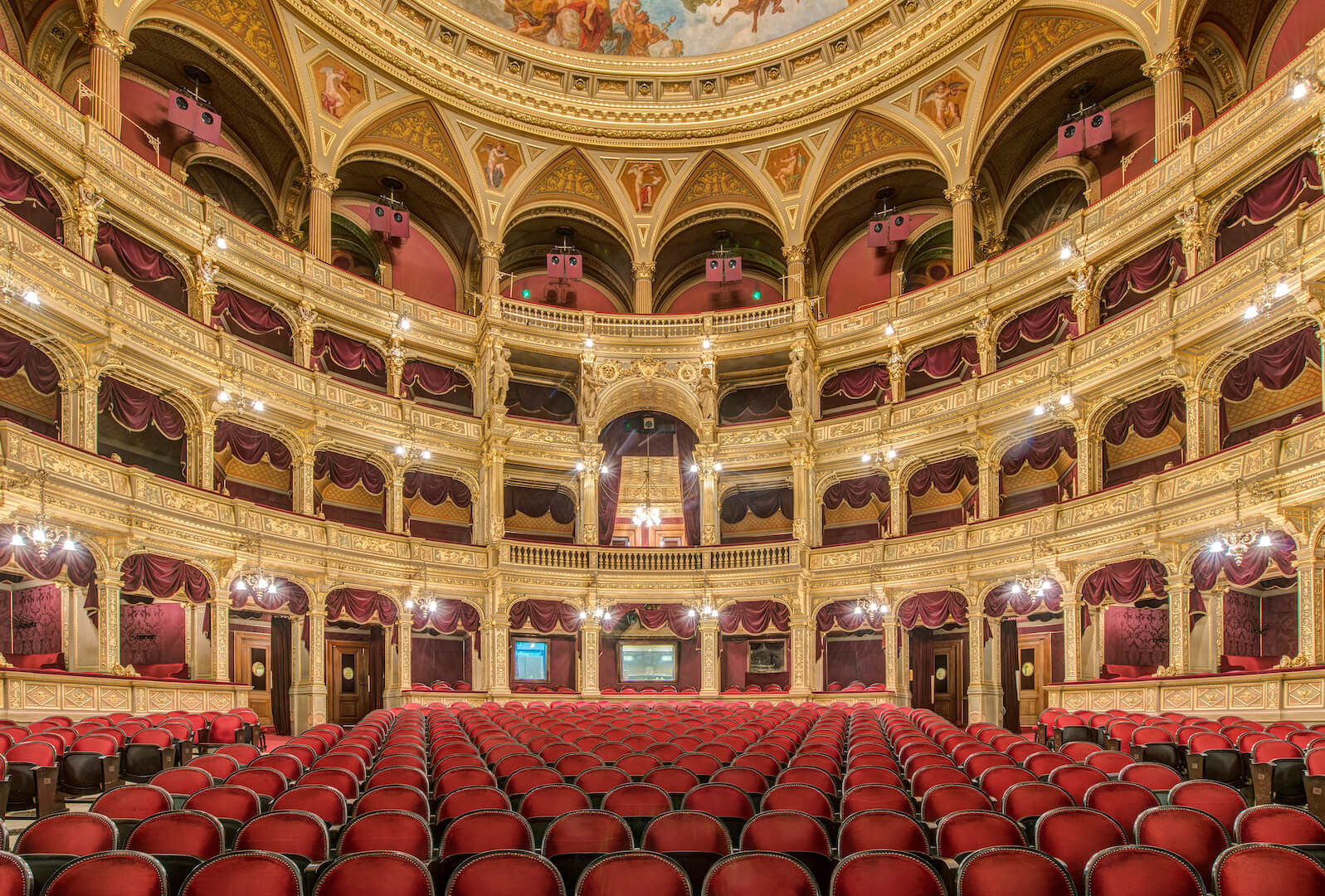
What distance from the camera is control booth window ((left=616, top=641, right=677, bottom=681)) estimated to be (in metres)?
25.7

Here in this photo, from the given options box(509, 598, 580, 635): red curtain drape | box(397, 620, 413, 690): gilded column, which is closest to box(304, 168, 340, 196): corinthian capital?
box(397, 620, 413, 690): gilded column

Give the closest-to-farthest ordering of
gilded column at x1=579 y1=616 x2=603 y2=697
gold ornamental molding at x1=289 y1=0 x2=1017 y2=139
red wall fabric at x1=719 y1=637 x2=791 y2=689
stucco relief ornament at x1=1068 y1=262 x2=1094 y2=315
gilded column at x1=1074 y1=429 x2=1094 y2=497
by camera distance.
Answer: gilded column at x1=1074 y1=429 x2=1094 y2=497
stucco relief ornament at x1=1068 y1=262 x2=1094 y2=315
gold ornamental molding at x1=289 y1=0 x2=1017 y2=139
gilded column at x1=579 y1=616 x2=603 y2=697
red wall fabric at x1=719 y1=637 x2=791 y2=689

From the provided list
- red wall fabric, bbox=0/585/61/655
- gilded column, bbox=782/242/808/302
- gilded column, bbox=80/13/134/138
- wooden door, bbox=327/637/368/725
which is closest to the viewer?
red wall fabric, bbox=0/585/61/655

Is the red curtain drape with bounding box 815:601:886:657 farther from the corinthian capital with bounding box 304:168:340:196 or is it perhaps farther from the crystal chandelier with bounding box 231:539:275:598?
the corinthian capital with bounding box 304:168:340:196

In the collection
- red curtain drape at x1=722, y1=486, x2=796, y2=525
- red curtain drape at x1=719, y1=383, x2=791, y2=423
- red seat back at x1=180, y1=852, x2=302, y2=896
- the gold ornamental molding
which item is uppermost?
the gold ornamental molding

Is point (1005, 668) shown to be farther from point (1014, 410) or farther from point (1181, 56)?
point (1181, 56)

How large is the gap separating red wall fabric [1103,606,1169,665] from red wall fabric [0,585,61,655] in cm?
2071

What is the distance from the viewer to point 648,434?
29312 millimetres

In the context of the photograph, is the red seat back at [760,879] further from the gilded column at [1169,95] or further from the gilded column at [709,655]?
the gilded column at [709,655]

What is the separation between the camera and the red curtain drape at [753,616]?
24.5 m

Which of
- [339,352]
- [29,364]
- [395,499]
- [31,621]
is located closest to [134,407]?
[29,364]

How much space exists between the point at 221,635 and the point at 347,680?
5.81m

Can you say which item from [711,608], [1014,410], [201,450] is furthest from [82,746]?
[1014,410]

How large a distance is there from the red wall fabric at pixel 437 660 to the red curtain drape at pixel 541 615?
2017mm
